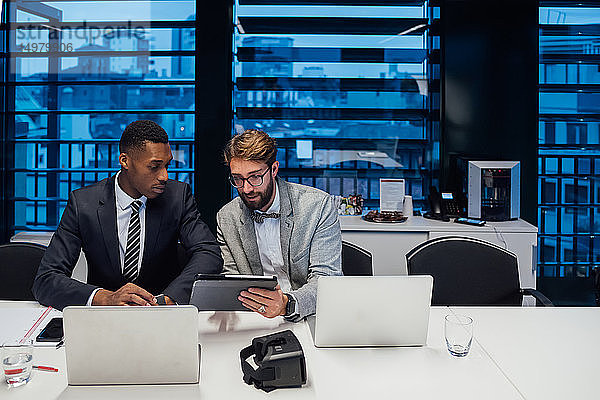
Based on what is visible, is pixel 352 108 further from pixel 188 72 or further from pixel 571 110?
pixel 571 110

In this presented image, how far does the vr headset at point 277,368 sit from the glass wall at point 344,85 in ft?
10.1

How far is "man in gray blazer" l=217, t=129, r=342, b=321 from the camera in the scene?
2.48m

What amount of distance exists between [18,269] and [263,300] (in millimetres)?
1280

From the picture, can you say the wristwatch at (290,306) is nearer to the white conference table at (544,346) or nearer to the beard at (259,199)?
the beard at (259,199)

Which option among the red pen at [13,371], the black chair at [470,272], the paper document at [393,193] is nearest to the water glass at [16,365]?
the red pen at [13,371]

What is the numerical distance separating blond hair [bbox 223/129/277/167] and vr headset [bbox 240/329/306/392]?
91cm

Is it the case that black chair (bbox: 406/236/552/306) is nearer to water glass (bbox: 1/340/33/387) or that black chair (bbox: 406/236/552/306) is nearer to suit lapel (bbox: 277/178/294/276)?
suit lapel (bbox: 277/178/294/276)

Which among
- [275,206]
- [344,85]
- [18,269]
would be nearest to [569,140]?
[344,85]

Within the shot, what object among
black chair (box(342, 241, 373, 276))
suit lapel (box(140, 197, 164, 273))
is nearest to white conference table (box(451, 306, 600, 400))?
black chair (box(342, 241, 373, 276))

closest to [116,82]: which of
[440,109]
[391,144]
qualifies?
[391,144]

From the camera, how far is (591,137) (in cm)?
470

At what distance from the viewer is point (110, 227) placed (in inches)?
103

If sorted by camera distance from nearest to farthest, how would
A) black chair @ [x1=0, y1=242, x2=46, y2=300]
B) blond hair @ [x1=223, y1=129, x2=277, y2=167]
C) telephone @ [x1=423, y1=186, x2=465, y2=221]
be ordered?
blond hair @ [x1=223, y1=129, x2=277, y2=167] → black chair @ [x1=0, y1=242, x2=46, y2=300] → telephone @ [x1=423, y1=186, x2=465, y2=221]

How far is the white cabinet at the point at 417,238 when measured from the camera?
3.93 m
